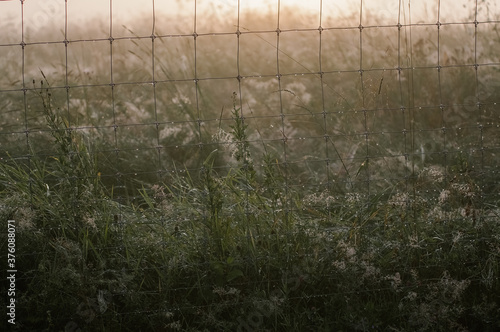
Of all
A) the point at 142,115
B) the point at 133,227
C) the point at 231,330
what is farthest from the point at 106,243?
the point at 142,115

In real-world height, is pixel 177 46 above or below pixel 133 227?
above

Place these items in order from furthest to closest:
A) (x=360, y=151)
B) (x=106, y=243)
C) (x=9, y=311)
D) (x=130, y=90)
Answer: (x=130, y=90) → (x=360, y=151) → (x=106, y=243) → (x=9, y=311)

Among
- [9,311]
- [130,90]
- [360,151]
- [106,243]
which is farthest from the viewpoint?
[130,90]

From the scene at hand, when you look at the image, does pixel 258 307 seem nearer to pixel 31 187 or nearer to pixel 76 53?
pixel 31 187

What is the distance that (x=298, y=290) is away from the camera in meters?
3.03

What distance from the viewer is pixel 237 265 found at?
9.96 feet

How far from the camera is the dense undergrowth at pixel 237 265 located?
115 inches

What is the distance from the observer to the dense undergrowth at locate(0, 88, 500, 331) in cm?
292

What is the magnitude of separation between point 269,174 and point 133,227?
70 cm

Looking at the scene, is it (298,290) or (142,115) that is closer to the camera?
(298,290)

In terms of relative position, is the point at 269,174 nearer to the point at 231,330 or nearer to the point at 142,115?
the point at 231,330

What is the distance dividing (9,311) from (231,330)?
0.88 metres

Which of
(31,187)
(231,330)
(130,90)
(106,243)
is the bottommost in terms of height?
(231,330)

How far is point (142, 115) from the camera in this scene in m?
4.69
